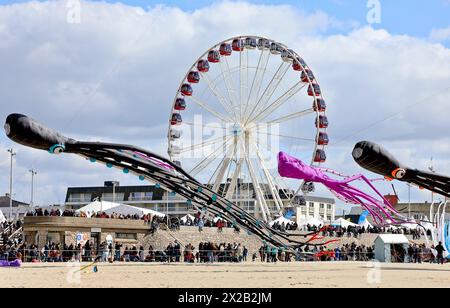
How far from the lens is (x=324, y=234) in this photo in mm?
64625

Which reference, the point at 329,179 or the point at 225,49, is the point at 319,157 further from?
the point at 329,179

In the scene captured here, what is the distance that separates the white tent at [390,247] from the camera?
53250 millimetres

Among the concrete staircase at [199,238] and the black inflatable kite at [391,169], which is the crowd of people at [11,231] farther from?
the black inflatable kite at [391,169]

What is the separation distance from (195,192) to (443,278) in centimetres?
1336

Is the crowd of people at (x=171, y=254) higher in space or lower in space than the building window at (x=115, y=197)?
lower

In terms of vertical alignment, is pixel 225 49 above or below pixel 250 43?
below

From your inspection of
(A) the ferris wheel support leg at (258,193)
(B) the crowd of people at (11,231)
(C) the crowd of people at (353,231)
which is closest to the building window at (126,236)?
(B) the crowd of people at (11,231)

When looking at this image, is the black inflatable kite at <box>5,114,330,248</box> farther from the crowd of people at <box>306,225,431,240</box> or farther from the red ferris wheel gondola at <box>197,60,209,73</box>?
the crowd of people at <box>306,225,431,240</box>

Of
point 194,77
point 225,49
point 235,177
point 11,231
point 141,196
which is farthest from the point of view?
point 141,196

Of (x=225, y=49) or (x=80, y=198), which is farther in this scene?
(x=80, y=198)

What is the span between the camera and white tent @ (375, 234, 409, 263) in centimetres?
5325

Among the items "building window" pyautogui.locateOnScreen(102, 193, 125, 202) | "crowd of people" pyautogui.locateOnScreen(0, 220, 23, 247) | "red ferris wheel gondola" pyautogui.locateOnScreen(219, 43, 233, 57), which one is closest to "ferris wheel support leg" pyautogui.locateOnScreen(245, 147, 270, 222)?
"red ferris wheel gondola" pyautogui.locateOnScreen(219, 43, 233, 57)

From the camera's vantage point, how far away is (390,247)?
53531 millimetres

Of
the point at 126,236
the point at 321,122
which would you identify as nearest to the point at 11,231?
the point at 126,236
